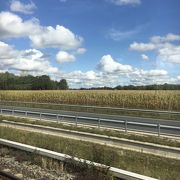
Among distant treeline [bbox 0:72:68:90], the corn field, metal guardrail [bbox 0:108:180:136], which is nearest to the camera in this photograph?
metal guardrail [bbox 0:108:180:136]

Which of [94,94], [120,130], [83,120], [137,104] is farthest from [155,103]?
[120,130]

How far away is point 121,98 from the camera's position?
48594mm

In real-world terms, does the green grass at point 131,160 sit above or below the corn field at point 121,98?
below

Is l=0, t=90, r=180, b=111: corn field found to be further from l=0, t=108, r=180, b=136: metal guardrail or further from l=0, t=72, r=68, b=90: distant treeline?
l=0, t=72, r=68, b=90: distant treeline

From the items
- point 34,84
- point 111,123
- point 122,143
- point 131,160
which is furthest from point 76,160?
point 34,84

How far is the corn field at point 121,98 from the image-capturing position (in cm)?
4234

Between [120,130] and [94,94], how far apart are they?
31256 millimetres

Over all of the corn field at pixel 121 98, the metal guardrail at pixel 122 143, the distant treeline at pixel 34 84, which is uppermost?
the distant treeline at pixel 34 84

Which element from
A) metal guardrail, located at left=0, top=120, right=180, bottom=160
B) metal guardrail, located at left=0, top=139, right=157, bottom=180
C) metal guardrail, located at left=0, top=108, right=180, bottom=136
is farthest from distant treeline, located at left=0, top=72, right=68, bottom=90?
metal guardrail, located at left=0, top=139, right=157, bottom=180

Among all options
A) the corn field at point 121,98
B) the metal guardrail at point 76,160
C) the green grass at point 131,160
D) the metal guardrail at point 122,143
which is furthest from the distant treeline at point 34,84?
the metal guardrail at point 76,160

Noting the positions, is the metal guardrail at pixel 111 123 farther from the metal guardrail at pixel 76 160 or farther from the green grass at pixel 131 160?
the metal guardrail at pixel 76 160

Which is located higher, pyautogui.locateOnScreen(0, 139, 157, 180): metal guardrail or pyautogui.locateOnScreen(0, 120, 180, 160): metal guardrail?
pyautogui.locateOnScreen(0, 139, 157, 180): metal guardrail

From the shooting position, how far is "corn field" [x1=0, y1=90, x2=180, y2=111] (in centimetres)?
4234

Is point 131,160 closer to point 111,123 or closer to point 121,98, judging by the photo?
point 111,123
